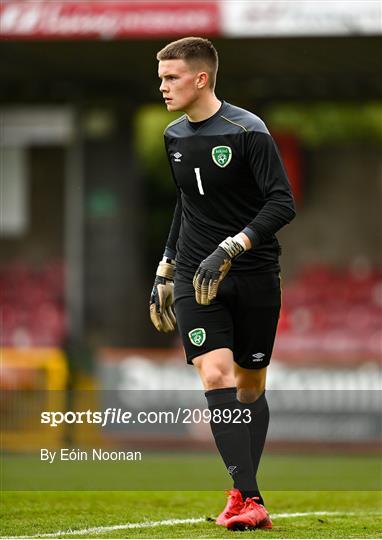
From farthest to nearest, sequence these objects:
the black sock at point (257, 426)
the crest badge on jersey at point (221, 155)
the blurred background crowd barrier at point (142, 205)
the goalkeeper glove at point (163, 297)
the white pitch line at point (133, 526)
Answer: the blurred background crowd barrier at point (142, 205)
the goalkeeper glove at point (163, 297)
the black sock at point (257, 426)
the crest badge on jersey at point (221, 155)
the white pitch line at point (133, 526)

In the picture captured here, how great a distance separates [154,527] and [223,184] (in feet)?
5.57

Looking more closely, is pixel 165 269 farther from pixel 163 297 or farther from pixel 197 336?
pixel 197 336

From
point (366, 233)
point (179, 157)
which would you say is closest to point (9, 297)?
point (366, 233)

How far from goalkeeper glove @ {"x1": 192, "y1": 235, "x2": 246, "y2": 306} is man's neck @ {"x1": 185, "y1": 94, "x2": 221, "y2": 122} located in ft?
2.13

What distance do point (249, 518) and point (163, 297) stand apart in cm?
134

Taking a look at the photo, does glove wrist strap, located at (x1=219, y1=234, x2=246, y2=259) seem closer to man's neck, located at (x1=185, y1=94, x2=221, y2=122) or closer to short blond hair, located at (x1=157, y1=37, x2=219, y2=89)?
man's neck, located at (x1=185, y1=94, x2=221, y2=122)

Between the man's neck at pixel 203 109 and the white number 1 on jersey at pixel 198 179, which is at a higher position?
the man's neck at pixel 203 109

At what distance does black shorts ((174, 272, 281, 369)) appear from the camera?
629 centimetres

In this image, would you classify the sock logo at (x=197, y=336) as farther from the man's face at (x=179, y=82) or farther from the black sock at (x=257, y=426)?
the man's face at (x=179, y=82)

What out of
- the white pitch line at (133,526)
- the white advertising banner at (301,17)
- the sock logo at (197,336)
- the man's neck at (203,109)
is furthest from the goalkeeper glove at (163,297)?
the white advertising banner at (301,17)

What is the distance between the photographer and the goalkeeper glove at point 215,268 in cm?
607

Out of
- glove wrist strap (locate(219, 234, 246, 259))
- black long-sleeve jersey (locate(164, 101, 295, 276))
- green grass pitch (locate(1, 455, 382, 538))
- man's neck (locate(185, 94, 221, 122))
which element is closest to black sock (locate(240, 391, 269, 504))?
green grass pitch (locate(1, 455, 382, 538))

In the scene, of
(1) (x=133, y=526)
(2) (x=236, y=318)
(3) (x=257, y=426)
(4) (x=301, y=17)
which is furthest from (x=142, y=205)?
(1) (x=133, y=526)

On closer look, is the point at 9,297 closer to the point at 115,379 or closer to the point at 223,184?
the point at 115,379
